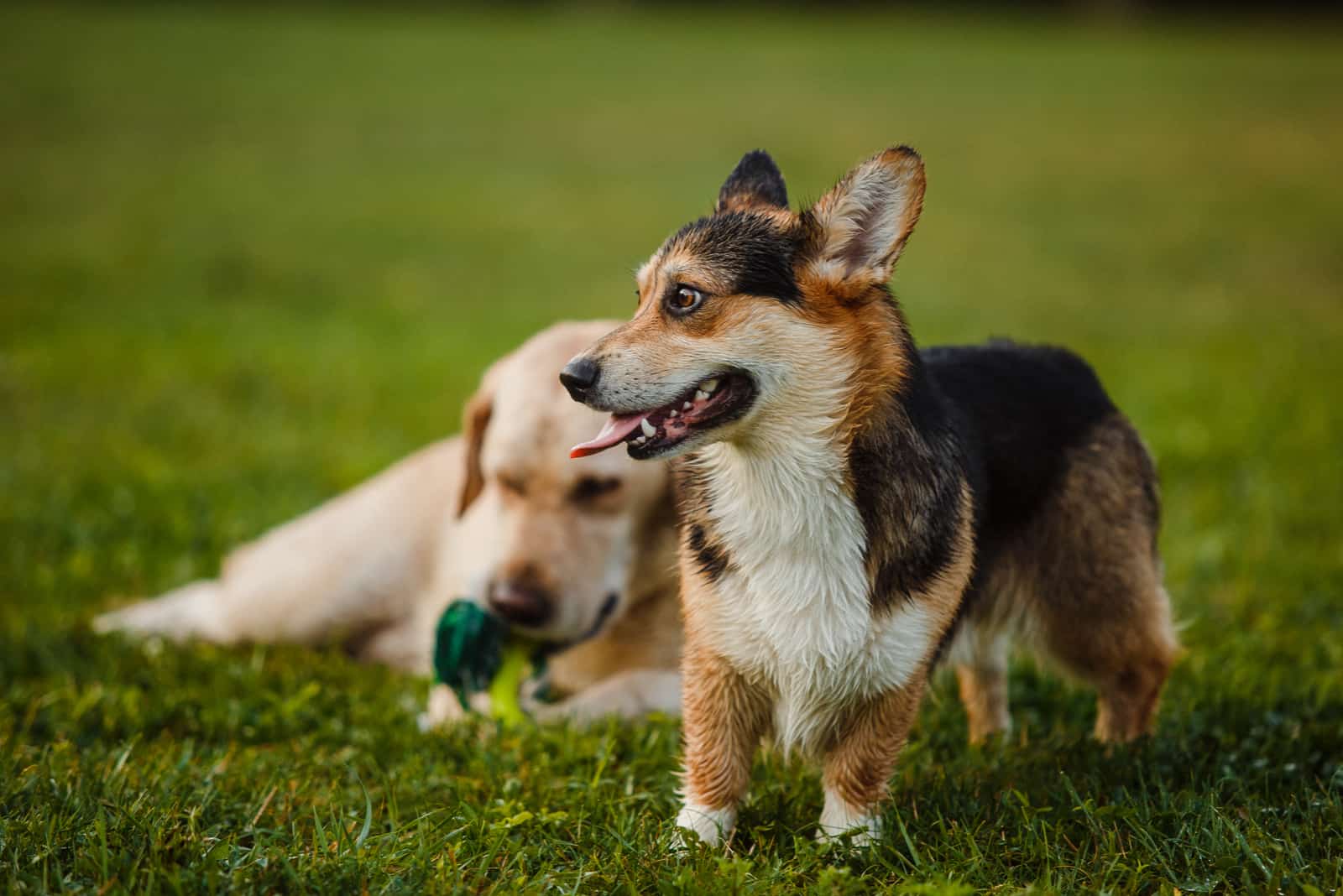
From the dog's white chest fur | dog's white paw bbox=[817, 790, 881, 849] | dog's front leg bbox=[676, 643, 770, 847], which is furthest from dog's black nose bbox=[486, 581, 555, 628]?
dog's white paw bbox=[817, 790, 881, 849]

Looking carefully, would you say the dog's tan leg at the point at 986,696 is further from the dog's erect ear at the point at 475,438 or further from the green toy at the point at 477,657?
the dog's erect ear at the point at 475,438

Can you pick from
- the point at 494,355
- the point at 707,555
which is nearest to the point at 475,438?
the point at 707,555

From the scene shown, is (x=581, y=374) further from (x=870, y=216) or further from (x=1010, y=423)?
(x=1010, y=423)

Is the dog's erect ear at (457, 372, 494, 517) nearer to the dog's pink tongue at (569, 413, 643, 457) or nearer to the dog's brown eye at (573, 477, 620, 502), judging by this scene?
the dog's brown eye at (573, 477, 620, 502)

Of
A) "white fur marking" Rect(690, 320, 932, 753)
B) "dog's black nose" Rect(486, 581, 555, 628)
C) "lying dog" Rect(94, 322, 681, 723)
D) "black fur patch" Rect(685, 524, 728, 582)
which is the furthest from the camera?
"lying dog" Rect(94, 322, 681, 723)

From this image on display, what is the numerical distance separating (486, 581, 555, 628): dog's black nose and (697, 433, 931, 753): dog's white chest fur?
155cm

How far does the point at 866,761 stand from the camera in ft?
10.8

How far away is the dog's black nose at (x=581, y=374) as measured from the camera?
3.09 m

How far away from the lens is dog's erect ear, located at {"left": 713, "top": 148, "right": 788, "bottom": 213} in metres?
3.71

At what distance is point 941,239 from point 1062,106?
38.2ft

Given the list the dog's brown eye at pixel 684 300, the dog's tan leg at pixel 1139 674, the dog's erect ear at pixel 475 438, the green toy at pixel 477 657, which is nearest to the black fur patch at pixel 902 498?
the dog's brown eye at pixel 684 300

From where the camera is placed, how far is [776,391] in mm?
3201

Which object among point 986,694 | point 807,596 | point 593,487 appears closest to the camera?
point 807,596

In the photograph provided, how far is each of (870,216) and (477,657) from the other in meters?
2.52
